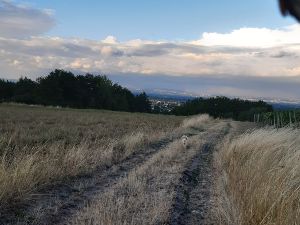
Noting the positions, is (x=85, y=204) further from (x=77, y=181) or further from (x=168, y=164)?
(x=168, y=164)

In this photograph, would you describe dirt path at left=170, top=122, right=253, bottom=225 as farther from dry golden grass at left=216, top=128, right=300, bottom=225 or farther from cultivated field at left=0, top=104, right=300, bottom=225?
dry golden grass at left=216, top=128, right=300, bottom=225

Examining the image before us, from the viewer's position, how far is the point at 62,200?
792cm

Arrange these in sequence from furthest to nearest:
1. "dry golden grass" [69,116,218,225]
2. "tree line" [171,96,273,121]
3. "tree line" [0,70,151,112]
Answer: "tree line" [171,96,273,121] < "tree line" [0,70,151,112] < "dry golden grass" [69,116,218,225]

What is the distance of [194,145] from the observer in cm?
1936

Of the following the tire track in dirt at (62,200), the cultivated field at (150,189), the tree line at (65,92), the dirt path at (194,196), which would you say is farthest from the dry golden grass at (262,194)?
the tree line at (65,92)

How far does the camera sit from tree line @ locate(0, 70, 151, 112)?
9331 cm

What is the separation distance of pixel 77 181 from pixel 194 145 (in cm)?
1015

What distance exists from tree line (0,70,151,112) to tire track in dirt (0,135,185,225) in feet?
250

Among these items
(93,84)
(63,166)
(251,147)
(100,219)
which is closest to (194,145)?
(251,147)

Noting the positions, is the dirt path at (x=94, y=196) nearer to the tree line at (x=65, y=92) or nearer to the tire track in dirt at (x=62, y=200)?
the tire track in dirt at (x=62, y=200)

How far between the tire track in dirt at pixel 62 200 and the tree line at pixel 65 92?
250 feet

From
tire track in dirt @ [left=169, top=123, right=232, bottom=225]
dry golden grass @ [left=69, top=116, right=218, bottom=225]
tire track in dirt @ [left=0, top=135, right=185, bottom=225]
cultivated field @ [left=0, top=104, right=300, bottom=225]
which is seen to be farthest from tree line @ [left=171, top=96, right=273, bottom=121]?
tire track in dirt @ [left=0, top=135, right=185, bottom=225]

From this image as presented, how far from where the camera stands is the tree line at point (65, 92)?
306ft

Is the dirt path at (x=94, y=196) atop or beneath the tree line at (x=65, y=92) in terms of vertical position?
beneath
